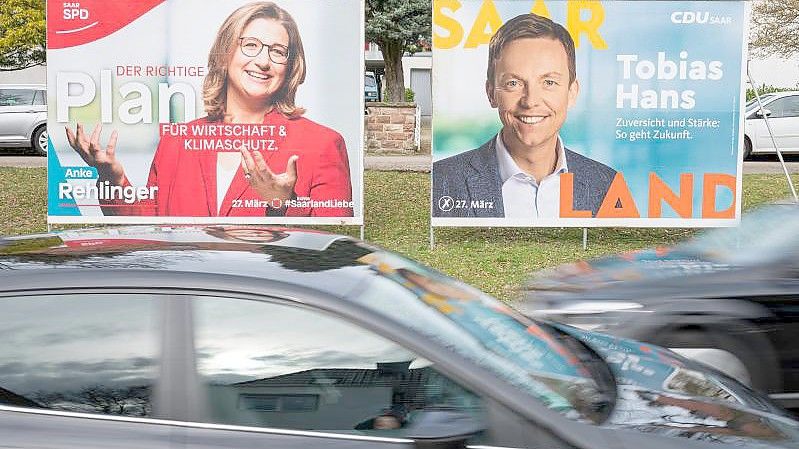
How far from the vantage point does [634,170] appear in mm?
12562

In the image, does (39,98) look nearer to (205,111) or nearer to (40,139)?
(40,139)

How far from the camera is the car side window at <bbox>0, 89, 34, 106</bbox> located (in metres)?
22.6

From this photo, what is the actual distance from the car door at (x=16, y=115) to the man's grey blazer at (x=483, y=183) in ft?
42.7

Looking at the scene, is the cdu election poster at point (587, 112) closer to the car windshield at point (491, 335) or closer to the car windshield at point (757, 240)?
the car windshield at point (757, 240)

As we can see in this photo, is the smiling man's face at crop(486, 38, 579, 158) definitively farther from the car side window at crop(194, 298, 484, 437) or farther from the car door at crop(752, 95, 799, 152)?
the car door at crop(752, 95, 799, 152)

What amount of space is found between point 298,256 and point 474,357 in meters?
0.77

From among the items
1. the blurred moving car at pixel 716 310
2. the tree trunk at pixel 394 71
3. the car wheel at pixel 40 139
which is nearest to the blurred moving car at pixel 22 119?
the car wheel at pixel 40 139

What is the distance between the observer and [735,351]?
5859 millimetres

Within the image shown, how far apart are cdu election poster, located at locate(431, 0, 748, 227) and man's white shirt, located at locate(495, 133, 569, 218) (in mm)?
12

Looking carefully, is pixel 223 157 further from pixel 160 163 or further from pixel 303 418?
pixel 303 418

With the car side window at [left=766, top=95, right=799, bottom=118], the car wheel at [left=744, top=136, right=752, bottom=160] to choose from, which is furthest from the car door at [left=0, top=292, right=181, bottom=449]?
the car side window at [left=766, top=95, right=799, bottom=118]

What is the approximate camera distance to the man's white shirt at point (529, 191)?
40.8ft

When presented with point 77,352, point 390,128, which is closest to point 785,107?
point 390,128

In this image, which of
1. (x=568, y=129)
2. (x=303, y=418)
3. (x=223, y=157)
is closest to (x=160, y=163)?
(x=223, y=157)
